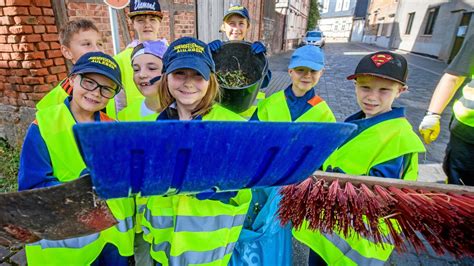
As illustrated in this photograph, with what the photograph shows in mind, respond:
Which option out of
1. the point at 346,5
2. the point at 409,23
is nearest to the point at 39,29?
the point at 409,23

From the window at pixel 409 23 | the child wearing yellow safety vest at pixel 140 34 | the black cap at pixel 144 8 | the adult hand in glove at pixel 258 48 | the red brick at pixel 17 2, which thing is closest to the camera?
the adult hand in glove at pixel 258 48

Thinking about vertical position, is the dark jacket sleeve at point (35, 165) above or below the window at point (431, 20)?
below

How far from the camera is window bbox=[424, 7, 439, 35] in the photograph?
1793 centimetres

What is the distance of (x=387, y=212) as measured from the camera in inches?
43.1

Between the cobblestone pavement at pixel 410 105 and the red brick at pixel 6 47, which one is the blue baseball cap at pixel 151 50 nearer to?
the cobblestone pavement at pixel 410 105

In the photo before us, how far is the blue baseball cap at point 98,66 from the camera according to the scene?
4.19 ft

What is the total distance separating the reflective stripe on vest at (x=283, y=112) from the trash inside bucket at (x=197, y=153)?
94cm

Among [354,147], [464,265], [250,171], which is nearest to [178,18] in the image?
[354,147]

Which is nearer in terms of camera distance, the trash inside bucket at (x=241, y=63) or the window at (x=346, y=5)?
the trash inside bucket at (x=241, y=63)

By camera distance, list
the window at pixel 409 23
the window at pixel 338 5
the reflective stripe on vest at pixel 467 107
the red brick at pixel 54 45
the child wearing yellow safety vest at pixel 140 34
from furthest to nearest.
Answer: the window at pixel 338 5 → the window at pixel 409 23 → the red brick at pixel 54 45 → the child wearing yellow safety vest at pixel 140 34 → the reflective stripe on vest at pixel 467 107

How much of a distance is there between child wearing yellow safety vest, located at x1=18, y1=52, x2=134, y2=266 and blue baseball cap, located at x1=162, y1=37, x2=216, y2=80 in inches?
13.5

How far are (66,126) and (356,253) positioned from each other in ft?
5.25

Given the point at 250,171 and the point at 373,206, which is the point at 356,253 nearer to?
the point at 373,206

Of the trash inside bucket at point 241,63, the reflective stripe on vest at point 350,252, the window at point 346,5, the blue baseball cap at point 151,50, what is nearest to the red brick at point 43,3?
the blue baseball cap at point 151,50
